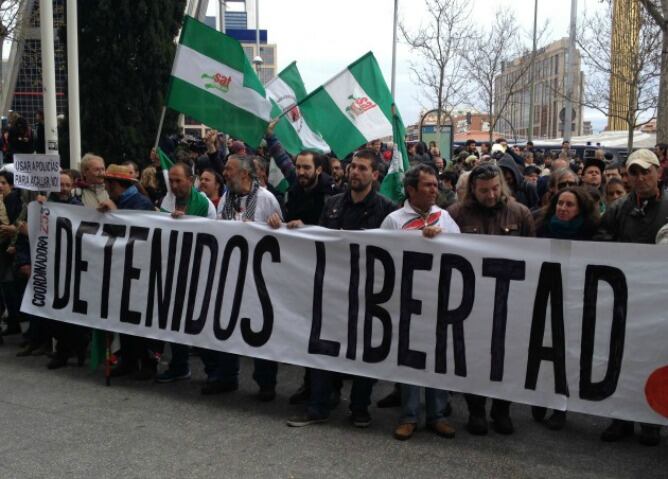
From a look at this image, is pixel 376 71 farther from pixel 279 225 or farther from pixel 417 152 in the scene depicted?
pixel 417 152

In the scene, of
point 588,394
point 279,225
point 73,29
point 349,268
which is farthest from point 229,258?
point 73,29

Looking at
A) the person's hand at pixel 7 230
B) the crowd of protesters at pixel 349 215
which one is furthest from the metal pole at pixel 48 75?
the person's hand at pixel 7 230

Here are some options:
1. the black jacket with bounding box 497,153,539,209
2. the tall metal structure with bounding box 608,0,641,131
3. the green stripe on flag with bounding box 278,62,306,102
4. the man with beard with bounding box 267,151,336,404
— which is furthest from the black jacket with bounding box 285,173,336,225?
the tall metal structure with bounding box 608,0,641,131

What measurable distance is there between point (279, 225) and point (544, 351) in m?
2.06

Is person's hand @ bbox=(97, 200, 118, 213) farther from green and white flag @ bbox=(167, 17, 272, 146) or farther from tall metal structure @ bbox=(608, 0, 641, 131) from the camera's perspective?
tall metal structure @ bbox=(608, 0, 641, 131)

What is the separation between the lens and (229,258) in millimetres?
5730

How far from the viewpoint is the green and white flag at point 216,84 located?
709 centimetres

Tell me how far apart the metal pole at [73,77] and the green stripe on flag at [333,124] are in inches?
171

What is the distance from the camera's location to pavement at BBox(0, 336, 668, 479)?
4480 millimetres

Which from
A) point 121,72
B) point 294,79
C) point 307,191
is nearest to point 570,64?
point 121,72

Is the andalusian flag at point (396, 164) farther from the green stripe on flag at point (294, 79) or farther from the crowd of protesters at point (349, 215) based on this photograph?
the green stripe on flag at point (294, 79)

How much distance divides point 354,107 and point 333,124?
0.86 feet

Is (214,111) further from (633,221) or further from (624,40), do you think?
(624,40)

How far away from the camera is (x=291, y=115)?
8.75 m
